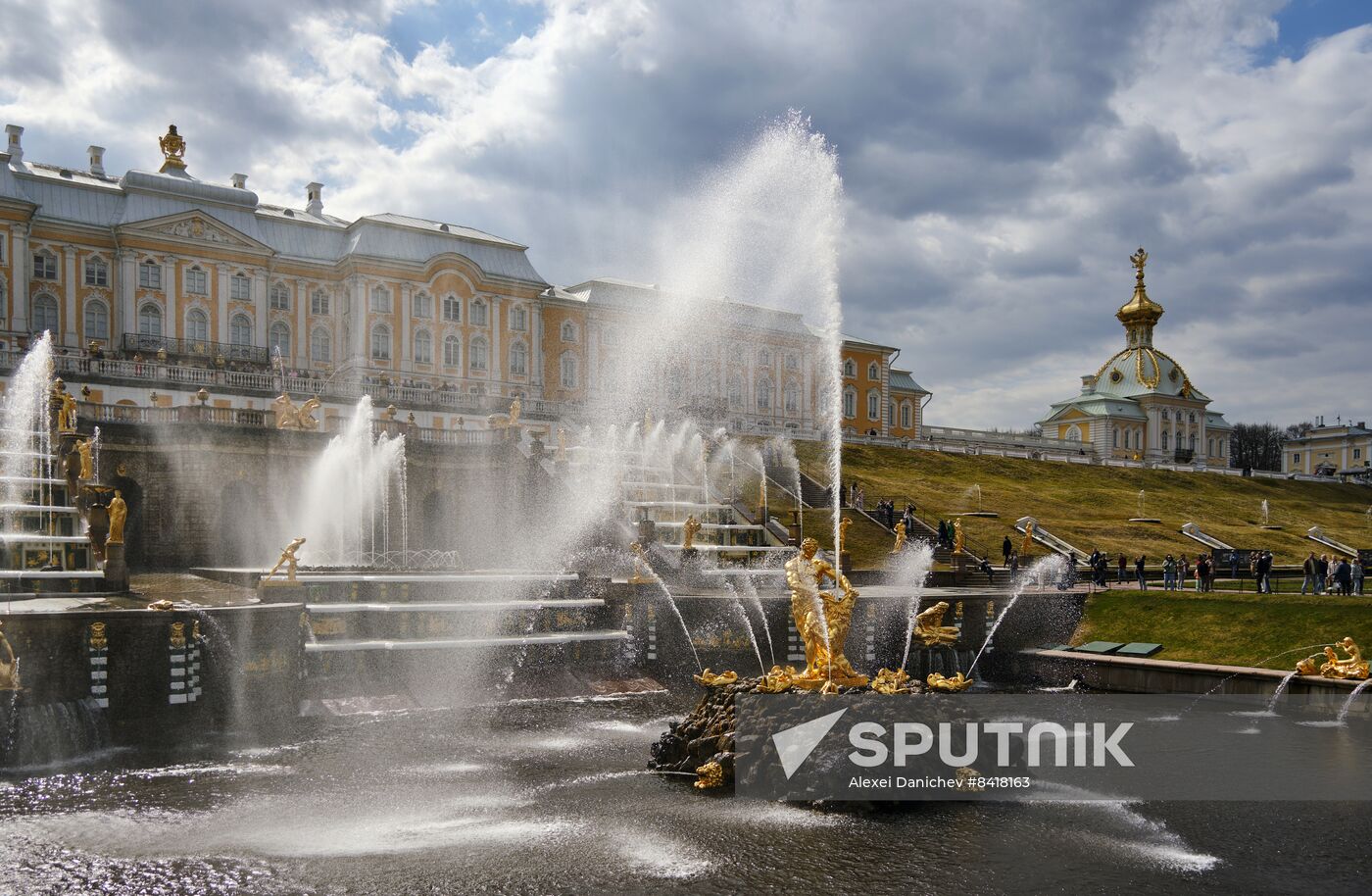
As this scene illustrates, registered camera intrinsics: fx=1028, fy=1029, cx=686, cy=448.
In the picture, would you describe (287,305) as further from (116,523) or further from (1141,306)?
(1141,306)

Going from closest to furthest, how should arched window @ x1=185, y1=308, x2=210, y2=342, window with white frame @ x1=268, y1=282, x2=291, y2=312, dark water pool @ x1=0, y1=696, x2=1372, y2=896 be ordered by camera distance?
1. dark water pool @ x1=0, y1=696, x2=1372, y2=896
2. arched window @ x1=185, y1=308, x2=210, y2=342
3. window with white frame @ x1=268, y1=282, x2=291, y2=312

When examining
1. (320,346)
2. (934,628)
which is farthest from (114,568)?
(320,346)

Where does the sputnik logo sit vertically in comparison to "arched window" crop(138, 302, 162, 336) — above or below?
below

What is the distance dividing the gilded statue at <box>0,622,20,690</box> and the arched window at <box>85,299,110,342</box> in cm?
4109

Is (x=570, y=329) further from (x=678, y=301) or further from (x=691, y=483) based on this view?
(x=691, y=483)

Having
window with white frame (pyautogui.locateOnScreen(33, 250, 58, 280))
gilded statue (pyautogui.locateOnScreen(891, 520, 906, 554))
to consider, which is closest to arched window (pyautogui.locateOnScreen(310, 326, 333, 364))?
window with white frame (pyautogui.locateOnScreen(33, 250, 58, 280))

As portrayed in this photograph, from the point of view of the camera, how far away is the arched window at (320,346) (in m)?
58.0

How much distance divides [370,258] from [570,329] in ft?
44.0

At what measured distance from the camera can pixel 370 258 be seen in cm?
5688

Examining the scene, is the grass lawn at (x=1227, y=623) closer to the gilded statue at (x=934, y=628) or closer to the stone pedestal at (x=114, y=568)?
the gilded statue at (x=934, y=628)

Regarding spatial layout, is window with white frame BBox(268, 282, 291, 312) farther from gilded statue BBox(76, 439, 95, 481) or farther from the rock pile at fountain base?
the rock pile at fountain base

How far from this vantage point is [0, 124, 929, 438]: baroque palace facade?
48656 millimetres

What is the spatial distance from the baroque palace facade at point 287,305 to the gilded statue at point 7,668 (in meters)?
25.1

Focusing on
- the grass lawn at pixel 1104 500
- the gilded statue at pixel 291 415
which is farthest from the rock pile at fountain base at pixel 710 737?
the grass lawn at pixel 1104 500
